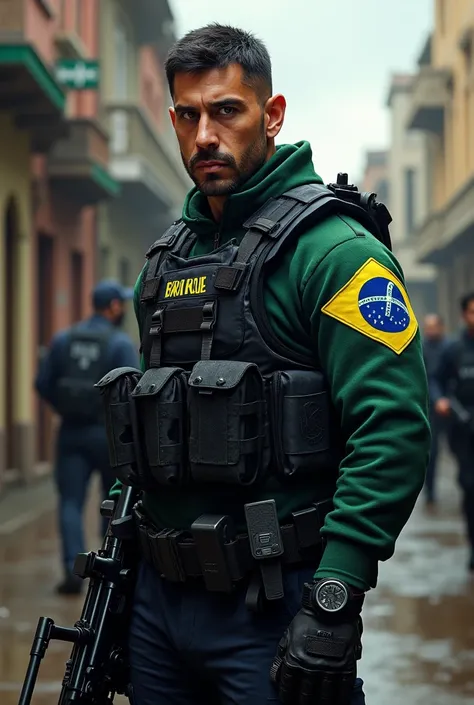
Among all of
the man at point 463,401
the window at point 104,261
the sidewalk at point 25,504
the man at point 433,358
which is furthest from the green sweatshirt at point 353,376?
the window at point 104,261

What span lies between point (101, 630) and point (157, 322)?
2.29 ft

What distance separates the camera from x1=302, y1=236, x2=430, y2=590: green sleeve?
2.69 meters

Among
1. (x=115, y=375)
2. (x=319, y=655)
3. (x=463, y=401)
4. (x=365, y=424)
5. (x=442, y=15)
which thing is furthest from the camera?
(x=442, y=15)

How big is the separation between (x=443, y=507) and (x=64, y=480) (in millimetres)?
5930

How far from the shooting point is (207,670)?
9.50 feet

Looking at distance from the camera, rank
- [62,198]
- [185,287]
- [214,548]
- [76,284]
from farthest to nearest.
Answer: [76,284] → [62,198] → [185,287] → [214,548]

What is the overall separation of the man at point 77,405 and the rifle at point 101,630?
522 centimetres

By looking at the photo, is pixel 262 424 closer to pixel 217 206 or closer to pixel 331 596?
pixel 331 596

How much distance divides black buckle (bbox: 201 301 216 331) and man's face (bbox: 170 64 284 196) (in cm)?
25

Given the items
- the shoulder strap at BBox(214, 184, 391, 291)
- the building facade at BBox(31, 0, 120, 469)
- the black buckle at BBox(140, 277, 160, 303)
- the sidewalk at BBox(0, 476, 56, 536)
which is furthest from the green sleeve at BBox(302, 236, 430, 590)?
the building facade at BBox(31, 0, 120, 469)

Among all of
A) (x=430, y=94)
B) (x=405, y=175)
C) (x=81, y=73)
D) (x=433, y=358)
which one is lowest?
(x=433, y=358)

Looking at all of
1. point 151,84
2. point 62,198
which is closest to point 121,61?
point 151,84

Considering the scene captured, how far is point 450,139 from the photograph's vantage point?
106 feet

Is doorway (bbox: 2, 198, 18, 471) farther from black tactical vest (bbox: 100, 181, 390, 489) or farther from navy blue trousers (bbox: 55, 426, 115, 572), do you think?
black tactical vest (bbox: 100, 181, 390, 489)
